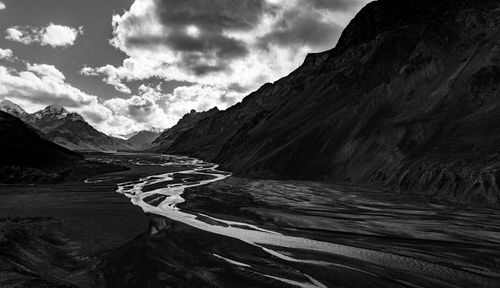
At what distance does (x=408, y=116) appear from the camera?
6919 cm

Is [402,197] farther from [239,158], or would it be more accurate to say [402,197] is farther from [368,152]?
[239,158]

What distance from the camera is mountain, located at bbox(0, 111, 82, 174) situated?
280 feet

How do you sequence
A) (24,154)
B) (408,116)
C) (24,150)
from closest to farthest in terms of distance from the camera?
(408,116) < (24,154) < (24,150)

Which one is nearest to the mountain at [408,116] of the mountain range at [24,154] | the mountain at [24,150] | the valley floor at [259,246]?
the valley floor at [259,246]

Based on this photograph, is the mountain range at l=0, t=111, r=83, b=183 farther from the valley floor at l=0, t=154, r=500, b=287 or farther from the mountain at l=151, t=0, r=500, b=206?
the mountain at l=151, t=0, r=500, b=206

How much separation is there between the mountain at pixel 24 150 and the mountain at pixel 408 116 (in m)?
49.3

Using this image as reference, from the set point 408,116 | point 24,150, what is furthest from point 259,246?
point 24,150

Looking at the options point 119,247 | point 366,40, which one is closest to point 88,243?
point 119,247

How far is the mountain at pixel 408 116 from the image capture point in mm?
48453

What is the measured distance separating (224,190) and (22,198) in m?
27.7

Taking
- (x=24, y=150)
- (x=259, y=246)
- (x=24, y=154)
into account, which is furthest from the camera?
(x=24, y=150)

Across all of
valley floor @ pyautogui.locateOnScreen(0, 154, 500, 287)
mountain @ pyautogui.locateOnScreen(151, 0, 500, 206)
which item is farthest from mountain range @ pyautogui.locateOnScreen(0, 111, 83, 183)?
mountain @ pyautogui.locateOnScreen(151, 0, 500, 206)

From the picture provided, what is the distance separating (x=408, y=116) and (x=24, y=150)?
87546 mm

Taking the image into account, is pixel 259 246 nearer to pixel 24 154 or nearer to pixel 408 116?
pixel 408 116
